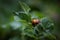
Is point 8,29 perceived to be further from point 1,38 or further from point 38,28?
point 38,28

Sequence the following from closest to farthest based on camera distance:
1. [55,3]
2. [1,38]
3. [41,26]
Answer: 1. [41,26]
2. [1,38]
3. [55,3]

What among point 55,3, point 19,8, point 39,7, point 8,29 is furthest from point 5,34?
point 55,3

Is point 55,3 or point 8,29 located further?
point 55,3

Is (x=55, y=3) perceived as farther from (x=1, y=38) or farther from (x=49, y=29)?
(x=49, y=29)

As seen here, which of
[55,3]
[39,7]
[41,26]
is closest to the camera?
[41,26]

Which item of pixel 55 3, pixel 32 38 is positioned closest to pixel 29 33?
pixel 32 38

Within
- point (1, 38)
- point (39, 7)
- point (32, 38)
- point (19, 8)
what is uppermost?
point (39, 7)

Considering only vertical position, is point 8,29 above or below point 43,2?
below
